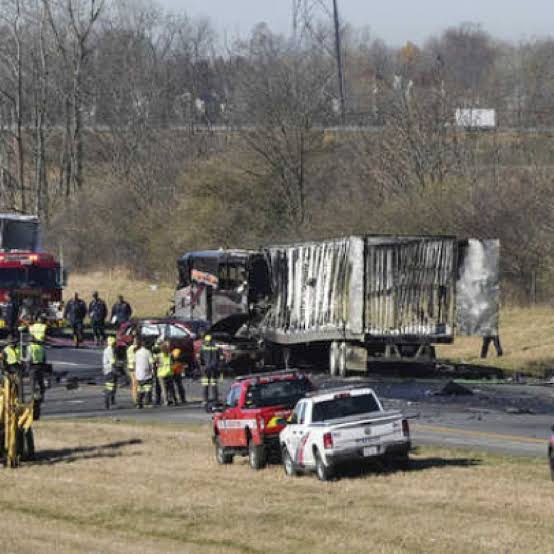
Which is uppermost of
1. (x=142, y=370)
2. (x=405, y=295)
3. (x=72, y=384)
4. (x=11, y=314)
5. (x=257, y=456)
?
(x=405, y=295)

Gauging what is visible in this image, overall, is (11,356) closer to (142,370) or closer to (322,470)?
(142,370)

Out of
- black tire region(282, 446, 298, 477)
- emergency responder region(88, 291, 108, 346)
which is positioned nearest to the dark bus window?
emergency responder region(88, 291, 108, 346)

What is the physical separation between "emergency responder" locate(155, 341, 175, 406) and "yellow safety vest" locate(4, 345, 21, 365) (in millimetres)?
3757

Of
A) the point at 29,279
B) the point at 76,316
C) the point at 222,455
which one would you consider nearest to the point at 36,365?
the point at 222,455

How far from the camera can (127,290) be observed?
232 feet

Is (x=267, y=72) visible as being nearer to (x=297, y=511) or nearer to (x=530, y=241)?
(x=530, y=241)

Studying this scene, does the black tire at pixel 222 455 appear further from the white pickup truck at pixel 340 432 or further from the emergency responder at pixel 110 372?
the emergency responder at pixel 110 372

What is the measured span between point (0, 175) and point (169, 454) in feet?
214

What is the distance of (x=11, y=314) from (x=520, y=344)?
54.6ft

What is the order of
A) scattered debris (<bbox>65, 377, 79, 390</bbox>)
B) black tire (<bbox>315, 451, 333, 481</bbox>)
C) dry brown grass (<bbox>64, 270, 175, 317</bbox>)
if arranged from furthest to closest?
dry brown grass (<bbox>64, 270, 175, 317</bbox>) → scattered debris (<bbox>65, 377, 79, 390</bbox>) → black tire (<bbox>315, 451, 333, 481</bbox>)

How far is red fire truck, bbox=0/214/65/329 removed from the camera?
51.0 m

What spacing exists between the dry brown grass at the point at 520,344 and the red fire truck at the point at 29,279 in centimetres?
1328

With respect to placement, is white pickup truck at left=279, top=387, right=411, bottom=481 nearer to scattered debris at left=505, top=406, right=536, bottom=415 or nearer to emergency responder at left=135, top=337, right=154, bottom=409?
scattered debris at left=505, top=406, right=536, bottom=415

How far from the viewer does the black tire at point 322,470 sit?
21453mm
